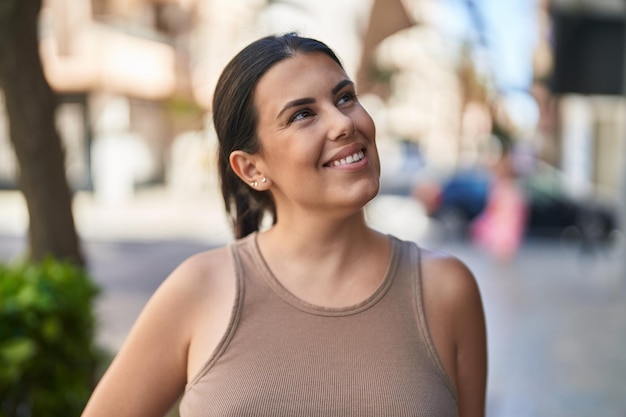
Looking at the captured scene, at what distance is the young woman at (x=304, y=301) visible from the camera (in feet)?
5.61

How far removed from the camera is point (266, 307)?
1.80 meters

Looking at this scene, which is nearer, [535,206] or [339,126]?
[339,126]

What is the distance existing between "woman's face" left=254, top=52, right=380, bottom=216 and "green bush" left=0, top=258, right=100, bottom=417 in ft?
5.18

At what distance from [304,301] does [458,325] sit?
0.38 meters

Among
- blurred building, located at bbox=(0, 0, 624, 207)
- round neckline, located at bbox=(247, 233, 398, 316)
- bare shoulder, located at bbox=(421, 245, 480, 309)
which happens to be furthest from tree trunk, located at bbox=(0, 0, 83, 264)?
blurred building, located at bbox=(0, 0, 624, 207)

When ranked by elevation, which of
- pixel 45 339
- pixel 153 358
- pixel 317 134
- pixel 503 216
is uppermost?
pixel 317 134

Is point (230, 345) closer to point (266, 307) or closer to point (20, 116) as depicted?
point (266, 307)

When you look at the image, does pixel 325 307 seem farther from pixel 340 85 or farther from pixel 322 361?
pixel 340 85

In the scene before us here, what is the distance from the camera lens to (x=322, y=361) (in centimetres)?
173

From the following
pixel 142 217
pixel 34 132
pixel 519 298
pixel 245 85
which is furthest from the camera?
pixel 142 217

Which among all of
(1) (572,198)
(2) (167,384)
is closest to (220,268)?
(2) (167,384)

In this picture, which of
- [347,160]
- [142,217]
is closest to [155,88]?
[142,217]

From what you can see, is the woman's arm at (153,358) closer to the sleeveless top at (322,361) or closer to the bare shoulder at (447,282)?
the sleeveless top at (322,361)

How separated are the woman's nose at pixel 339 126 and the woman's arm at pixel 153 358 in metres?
0.50
